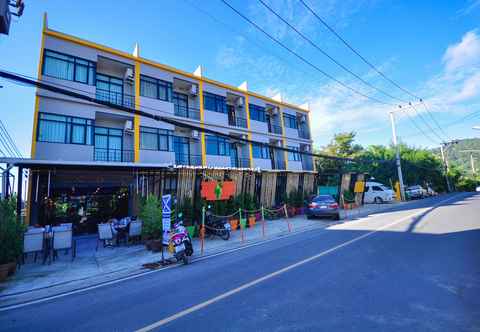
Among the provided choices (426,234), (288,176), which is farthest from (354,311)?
(288,176)

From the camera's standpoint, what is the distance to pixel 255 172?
15023 mm

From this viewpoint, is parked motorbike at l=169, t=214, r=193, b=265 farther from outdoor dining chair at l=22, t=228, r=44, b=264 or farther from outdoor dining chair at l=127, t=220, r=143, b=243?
outdoor dining chair at l=22, t=228, r=44, b=264

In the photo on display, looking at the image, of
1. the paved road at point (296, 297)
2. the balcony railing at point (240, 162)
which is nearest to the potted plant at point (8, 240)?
the paved road at point (296, 297)

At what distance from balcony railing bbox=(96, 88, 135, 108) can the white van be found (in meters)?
25.2

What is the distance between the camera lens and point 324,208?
13.5m

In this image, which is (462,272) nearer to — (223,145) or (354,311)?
(354,311)

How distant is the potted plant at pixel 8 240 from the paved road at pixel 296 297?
3.00 meters

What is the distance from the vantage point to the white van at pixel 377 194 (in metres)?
23.0

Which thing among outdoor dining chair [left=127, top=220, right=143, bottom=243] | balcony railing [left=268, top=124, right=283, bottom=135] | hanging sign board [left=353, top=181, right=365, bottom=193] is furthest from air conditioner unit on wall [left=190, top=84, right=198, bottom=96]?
hanging sign board [left=353, top=181, right=365, bottom=193]

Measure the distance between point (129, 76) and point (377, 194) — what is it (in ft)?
86.0

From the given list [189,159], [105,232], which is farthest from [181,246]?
[189,159]

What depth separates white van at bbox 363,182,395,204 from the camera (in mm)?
22969

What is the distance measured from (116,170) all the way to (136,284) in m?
9.15

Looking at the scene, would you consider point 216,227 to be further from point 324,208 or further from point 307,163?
point 307,163
